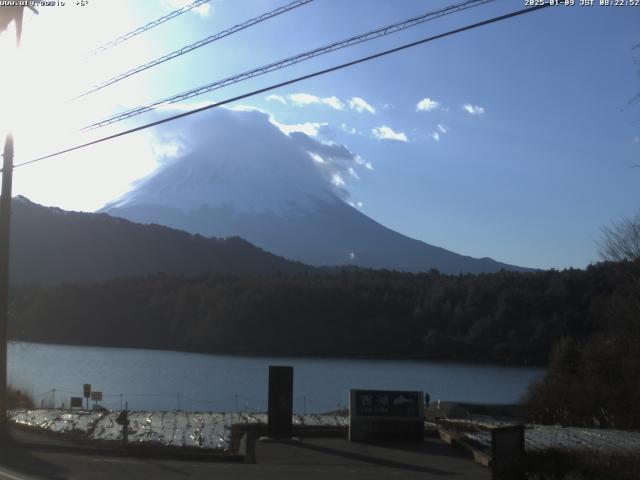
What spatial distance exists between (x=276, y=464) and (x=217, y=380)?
2892 cm

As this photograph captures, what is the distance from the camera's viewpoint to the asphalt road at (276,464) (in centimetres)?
1288

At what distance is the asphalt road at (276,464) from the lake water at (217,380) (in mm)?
16915

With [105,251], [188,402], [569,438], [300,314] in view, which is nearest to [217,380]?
[188,402]

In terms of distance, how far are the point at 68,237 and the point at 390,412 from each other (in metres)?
84.5

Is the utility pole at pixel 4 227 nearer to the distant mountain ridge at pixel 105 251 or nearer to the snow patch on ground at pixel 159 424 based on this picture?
the snow patch on ground at pixel 159 424

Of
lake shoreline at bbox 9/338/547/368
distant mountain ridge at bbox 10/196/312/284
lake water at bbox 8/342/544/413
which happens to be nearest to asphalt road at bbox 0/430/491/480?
lake water at bbox 8/342/544/413

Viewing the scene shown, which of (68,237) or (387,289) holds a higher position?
(68,237)

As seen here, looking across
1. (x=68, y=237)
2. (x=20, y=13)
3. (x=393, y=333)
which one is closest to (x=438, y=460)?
(x=20, y=13)

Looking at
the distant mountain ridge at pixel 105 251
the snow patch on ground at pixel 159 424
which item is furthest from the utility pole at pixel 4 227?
the distant mountain ridge at pixel 105 251

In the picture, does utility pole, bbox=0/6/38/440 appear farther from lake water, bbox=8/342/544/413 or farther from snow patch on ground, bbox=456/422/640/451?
lake water, bbox=8/342/544/413

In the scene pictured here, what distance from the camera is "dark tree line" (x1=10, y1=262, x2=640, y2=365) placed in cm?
6475

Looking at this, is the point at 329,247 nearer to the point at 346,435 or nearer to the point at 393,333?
the point at 393,333

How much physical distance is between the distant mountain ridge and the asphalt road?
7384cm

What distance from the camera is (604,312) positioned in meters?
39.9
